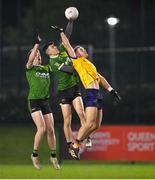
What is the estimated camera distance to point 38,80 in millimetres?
22562

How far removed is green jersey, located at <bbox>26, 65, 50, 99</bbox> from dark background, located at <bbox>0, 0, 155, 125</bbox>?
25.3 feet

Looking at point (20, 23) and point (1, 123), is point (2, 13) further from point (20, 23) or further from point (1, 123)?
point (1, 123)

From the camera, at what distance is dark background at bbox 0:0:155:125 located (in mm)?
32438

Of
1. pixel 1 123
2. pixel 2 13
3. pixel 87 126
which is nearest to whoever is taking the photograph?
pixel 87 126

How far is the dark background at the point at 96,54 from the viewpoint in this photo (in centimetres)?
3244

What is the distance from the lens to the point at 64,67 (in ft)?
72.4

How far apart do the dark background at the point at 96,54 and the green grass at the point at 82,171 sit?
164 inches

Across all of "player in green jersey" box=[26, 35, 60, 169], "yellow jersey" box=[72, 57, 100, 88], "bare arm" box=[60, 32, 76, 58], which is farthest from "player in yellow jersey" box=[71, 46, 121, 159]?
"player in green jersey" box=[26, 35, 60, 169]

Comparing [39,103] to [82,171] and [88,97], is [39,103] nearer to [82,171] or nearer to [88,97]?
[88,97]

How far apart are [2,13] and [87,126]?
14641 mm

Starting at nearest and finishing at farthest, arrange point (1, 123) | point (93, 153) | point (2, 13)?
point (93, 153) → point (1, 123) → point (2, 13)

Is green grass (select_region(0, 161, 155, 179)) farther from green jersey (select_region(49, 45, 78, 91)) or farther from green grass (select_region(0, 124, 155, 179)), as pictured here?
green jersey (select_region(49, 45, 78, 91))

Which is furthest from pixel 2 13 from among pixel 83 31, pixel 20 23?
pixel 83 31

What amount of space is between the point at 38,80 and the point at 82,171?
3248 millimetres
